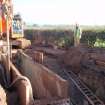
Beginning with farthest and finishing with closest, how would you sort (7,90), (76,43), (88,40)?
(88,40) < (76,43) < (7,90)

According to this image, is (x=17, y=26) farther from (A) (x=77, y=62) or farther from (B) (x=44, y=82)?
(B) (x=44, y=82)

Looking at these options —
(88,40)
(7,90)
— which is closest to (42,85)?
(7,90)

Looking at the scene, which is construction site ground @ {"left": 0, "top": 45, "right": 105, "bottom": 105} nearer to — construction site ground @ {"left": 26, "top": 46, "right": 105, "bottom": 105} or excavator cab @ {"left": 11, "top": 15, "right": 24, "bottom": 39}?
construction site ground @ {"left": 26, "top": 46, "right": 105, "bottom": 105}

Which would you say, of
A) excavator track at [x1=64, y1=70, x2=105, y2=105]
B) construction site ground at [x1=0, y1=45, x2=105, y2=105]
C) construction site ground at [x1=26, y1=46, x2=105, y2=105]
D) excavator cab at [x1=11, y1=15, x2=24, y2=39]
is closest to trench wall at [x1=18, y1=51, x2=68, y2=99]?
construction site ground at [x1=0, y1=45, x2=105, y2=105]

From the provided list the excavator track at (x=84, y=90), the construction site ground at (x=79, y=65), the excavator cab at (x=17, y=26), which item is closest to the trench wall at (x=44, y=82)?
the construction site ground at (x=79, y=65)

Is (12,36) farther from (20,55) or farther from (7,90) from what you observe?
(7,90)

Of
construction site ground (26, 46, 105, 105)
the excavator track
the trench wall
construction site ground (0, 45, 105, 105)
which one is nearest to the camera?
the trench wall

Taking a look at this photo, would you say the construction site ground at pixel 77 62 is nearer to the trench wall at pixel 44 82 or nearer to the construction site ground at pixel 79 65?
the construction site ground at pixel 79 65

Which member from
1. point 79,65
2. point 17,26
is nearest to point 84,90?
point 79,65

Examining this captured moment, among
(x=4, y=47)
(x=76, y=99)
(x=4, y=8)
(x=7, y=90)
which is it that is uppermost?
(x=4, y=8)

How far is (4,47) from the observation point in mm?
14078

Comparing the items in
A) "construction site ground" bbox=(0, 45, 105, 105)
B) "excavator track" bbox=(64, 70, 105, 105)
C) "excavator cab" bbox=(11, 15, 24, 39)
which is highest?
"excavator cab" bbox=(11, 15, 24, 39)

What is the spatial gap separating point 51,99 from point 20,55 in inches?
225

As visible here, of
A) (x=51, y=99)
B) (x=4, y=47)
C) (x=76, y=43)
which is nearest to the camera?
(x=51, y=99)
